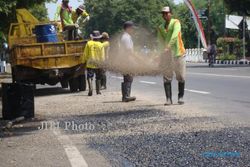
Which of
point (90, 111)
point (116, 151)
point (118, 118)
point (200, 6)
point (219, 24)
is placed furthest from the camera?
point (200, 6)

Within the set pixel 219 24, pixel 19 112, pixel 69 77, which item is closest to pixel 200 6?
pixel 219 24

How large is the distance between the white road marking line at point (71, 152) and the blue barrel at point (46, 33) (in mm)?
9456

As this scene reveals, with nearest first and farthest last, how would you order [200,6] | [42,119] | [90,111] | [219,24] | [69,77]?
[42,119]
[90,111]
[69,77]
[219,24]
[200,6]

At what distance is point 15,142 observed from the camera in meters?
9.35

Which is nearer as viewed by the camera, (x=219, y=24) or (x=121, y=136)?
(x=121, y=136)

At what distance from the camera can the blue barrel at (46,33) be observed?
19084 mm

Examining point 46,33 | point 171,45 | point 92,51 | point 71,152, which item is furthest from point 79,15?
point 71,152

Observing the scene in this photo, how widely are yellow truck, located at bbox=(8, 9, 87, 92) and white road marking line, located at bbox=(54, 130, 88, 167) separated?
870cm

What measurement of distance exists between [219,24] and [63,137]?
298 feet

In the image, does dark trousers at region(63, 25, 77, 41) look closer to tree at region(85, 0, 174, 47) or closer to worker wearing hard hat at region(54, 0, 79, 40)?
worker wearing hard hat at region(54, 0, 79, 40)

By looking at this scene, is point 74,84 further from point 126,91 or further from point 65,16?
point 126,91

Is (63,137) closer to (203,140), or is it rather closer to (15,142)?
(15,142)

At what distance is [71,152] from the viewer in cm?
812

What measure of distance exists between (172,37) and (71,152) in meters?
5.34
